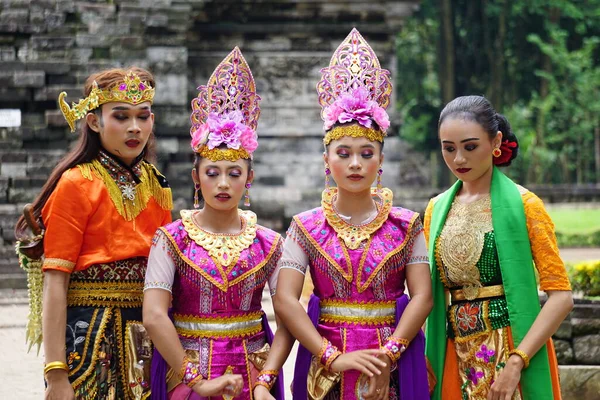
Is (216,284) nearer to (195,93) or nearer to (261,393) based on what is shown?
(261,393)

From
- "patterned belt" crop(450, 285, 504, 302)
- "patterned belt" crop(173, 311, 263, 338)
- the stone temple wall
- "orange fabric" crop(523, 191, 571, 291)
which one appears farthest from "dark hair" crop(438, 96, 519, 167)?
the stone temple wall

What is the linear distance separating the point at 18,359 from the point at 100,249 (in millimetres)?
3879

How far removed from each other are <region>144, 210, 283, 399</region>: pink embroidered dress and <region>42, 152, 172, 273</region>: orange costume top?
0.73 ft

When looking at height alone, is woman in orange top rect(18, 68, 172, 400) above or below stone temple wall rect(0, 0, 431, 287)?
below

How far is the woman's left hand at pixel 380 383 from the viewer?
400 centimetres

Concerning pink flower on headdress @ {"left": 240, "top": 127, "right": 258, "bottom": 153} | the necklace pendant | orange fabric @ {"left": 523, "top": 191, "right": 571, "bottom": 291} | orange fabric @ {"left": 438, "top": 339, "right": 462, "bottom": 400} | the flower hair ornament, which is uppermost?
pink flower on headdress @ {"left": 240, "top": 127, "right": 258, "bottom": 153}

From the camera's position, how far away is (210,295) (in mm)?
4152

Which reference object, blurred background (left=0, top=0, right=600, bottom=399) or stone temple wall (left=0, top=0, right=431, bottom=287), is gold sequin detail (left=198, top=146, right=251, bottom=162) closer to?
blurred background (left=0, top=0, right=600, bottom=399)

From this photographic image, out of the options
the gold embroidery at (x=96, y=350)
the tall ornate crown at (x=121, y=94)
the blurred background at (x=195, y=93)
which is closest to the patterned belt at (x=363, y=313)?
the gold embroidery at (x=96, y=350)

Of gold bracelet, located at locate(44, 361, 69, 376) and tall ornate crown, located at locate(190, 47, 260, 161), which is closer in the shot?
gold bracelet, located at locate(44, 361, 69, 376)

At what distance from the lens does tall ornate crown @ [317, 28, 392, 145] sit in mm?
4227

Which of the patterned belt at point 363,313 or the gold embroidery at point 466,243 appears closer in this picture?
the patterned belt at point 363,313

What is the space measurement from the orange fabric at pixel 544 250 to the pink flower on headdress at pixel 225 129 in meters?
1.27

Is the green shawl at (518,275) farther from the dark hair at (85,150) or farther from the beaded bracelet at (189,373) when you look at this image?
the dark hair at (85,150)
